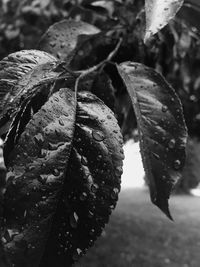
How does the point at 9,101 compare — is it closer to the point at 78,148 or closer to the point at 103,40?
the point at 78,148

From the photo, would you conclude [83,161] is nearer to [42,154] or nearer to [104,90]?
[42,154]

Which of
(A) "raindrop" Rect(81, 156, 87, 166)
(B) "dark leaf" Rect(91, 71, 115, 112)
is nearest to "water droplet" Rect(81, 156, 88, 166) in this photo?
(A) "raindrop" Rect(81, 156, 87, 166)

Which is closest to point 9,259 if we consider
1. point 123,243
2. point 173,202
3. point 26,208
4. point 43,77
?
point 26,208

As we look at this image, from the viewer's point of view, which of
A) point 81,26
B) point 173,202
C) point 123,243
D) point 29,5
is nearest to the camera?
point 81,26

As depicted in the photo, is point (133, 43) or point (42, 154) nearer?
point (42, 154)

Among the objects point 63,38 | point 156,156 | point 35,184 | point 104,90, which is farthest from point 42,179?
point 63,38

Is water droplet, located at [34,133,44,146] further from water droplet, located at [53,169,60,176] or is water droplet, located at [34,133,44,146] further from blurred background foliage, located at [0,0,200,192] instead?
blurred background foliage, located at [0,0,200,192]

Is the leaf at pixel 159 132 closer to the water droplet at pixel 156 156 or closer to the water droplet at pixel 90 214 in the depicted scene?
the water droplet at pixel 156 156
